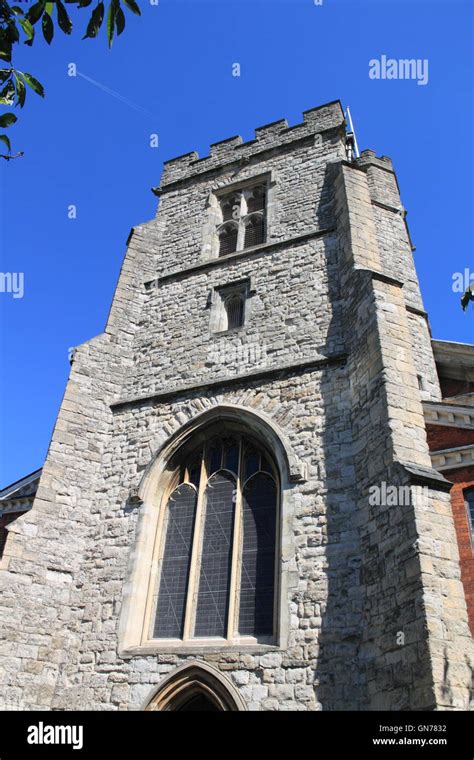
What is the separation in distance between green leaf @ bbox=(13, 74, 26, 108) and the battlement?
1148 cm

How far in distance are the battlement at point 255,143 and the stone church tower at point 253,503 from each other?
223cm

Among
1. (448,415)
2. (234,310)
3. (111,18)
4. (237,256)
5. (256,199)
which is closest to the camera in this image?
(111,18)

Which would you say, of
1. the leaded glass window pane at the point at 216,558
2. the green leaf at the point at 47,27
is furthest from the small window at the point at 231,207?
the green leaf at the point at 47,27

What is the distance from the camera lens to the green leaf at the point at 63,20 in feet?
11.9

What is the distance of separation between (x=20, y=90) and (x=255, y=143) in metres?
12.3

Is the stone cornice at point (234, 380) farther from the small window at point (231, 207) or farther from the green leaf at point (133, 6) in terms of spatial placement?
the green leaf at point (133, 6)

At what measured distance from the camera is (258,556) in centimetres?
857

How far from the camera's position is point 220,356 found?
10828mm

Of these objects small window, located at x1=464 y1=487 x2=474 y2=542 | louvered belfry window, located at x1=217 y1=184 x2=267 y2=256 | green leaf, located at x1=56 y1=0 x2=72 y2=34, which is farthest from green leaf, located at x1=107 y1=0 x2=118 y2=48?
louvered belfry window, located at x1=217 y1=184 x2=267 y2=256

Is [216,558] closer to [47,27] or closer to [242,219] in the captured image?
[47,27]

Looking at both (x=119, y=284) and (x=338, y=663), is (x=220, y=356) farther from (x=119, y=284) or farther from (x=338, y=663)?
(x=338, y=663)

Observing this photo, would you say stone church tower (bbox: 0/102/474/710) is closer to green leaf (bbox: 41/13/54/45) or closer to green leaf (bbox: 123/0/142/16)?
green leaf (bbox: 123/0/142/16)

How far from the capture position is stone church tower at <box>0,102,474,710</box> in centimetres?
676

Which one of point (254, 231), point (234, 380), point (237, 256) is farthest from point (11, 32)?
point (254, 231)
